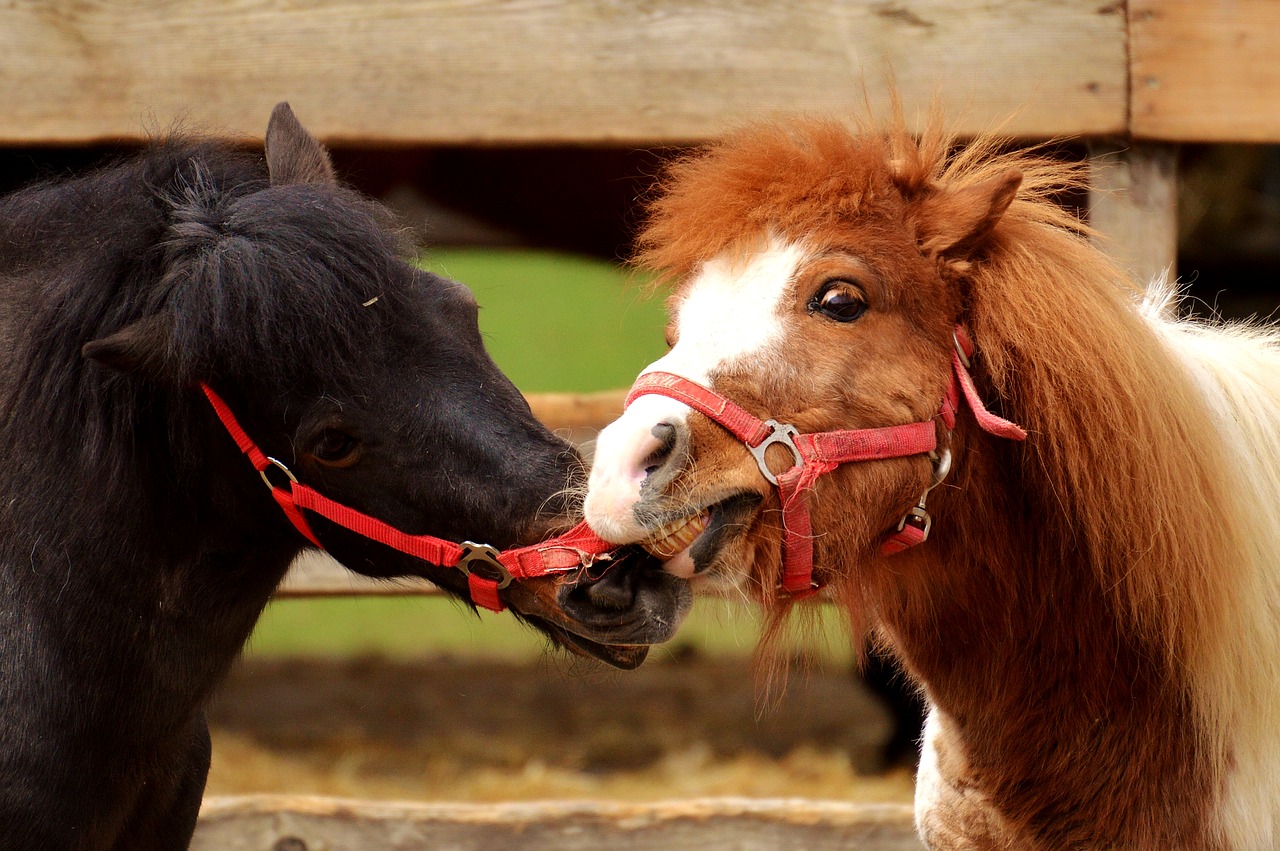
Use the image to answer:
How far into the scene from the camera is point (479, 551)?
1.93 m

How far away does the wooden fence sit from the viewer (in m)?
3.31

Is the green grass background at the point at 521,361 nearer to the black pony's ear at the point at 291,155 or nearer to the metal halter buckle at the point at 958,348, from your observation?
the black pony's ear at the point at 291,155

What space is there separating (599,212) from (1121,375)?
3.54 metres

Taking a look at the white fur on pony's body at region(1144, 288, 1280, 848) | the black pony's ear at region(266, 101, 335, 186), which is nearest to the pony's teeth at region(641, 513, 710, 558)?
the white fur on pony's body at region(1144, 288, 1280, 848)

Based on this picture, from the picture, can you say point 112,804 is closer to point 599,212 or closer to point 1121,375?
point 1121,375

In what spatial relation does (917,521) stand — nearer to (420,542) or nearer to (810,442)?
(810,442)

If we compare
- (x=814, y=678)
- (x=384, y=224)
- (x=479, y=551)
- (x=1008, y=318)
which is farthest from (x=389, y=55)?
(x=814, y=678)

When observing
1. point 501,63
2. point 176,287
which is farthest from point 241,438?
point 501,63

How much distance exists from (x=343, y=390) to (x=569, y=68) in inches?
69.5

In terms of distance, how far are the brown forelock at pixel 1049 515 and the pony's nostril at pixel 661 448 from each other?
0.15 meters

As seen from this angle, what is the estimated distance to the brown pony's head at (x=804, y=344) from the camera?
1.77m

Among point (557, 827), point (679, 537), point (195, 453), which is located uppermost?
point (679, 537)

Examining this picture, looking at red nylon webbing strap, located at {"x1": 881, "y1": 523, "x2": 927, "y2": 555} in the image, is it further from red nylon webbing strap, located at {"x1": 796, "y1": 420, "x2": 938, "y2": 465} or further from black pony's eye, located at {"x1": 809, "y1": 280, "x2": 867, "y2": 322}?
black pony's eye, located at {"x1": 809, "y1": 280, "x2": 867, "y2": 322}

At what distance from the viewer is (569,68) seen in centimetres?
335
